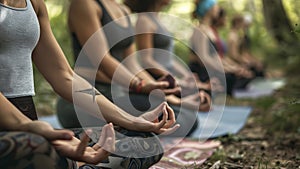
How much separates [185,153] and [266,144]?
62 cm

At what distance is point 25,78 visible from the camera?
6.08ft

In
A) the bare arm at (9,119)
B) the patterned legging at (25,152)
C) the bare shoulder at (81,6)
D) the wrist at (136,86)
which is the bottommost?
the patterned legging at (25,152)

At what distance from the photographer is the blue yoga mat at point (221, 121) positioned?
Result: 3867mm

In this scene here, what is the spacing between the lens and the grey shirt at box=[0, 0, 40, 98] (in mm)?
1766

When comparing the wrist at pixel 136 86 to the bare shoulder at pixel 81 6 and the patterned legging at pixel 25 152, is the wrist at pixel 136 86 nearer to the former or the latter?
the bare shoulder at pixel 81 6

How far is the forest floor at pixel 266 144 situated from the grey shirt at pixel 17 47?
3.75 feet

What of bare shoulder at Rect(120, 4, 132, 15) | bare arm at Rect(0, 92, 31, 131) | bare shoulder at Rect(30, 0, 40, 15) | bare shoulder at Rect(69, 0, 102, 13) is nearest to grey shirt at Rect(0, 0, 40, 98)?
bare shoulder at Rect(30, 0, 40, 15)

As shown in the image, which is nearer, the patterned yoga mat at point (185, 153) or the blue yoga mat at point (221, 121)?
the patterned yoga mat at point (185, 153)

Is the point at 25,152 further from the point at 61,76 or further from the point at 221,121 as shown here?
the point at 221,121

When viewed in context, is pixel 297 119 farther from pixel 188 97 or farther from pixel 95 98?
pixel 95 98

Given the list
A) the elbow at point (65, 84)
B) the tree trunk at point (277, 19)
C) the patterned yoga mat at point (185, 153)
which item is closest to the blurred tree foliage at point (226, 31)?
the tree trunk at point (277, 19)

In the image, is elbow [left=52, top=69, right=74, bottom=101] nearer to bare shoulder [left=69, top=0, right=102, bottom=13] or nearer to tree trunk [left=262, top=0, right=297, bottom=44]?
bare shoulder [left=69, top=0, right=102, bottom=13]

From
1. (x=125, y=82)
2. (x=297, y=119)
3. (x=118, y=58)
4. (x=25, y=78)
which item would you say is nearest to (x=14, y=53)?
(x=25, y=78)

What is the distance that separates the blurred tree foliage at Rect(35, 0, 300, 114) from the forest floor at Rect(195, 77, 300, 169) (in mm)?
668
